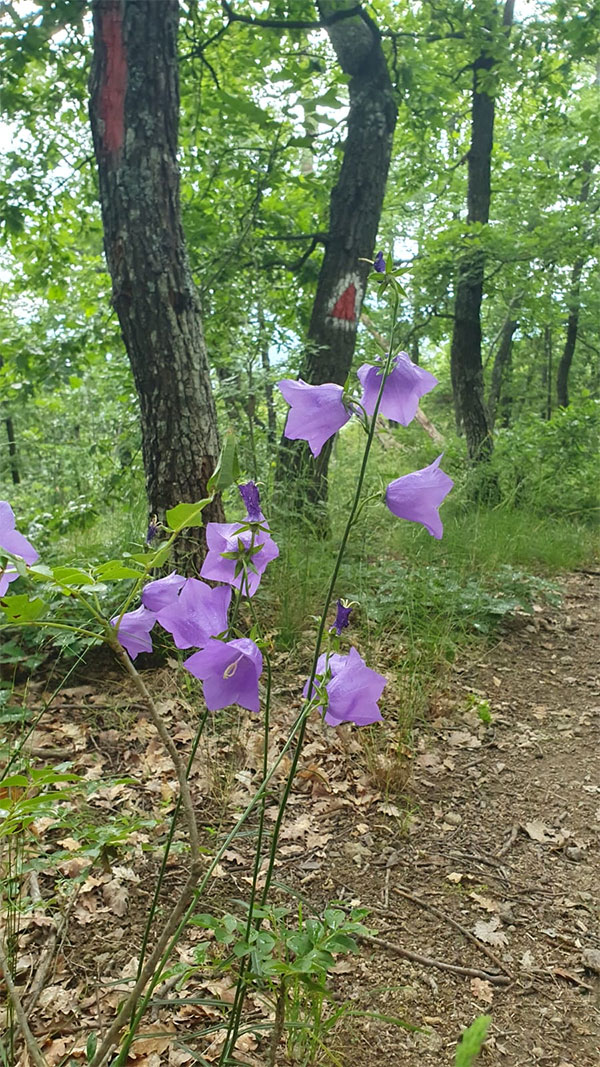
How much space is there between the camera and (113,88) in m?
2.83

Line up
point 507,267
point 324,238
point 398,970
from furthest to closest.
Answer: point 507,267 < point 324,238 < point 398,970

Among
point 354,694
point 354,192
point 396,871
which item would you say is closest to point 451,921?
point 396,871

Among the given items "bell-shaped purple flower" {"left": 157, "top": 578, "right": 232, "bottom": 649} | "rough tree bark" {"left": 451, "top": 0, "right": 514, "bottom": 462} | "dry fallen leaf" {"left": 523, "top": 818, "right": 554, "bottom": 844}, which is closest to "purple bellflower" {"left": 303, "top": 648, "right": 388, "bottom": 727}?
"bell-shaped purple flower" {"left": 157, "top": 578, "right": 232, "bottom": 649}

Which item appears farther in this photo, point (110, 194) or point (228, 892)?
point (110, 194)

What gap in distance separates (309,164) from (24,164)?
3049mm

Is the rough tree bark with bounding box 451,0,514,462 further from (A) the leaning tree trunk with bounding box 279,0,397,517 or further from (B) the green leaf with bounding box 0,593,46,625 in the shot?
(B) the green leaf with bounding box 0,593,46,625

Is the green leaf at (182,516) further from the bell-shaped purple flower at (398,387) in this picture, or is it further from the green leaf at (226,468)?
the bell-shaped purple flower at (398,387)

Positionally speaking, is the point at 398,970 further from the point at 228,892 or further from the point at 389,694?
the point at 389,694

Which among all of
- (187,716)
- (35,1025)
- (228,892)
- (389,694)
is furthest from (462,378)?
(35,1025)

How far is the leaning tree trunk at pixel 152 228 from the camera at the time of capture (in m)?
2.83

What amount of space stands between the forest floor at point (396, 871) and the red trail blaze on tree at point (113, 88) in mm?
2233

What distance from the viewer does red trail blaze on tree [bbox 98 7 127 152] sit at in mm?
2834

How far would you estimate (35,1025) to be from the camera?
4.39 feet

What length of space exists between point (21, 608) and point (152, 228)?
2.55 meters
